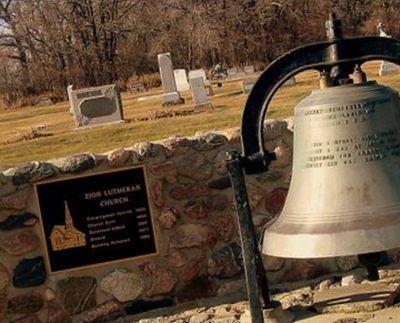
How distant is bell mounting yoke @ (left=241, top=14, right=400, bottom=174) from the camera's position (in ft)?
9.95

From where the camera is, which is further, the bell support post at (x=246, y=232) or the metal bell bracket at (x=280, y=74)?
the bell support post at (x=246, y=232)

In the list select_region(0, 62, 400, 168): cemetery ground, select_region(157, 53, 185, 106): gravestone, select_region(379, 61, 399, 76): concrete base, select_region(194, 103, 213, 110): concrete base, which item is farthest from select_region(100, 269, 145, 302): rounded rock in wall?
select_region(379, 61, 399, 76): concrete base

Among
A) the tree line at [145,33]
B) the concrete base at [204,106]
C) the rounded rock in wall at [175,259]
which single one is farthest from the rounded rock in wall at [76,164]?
the tree line at [145,33]

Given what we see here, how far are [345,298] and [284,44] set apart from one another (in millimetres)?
34573

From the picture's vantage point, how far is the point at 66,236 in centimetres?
613

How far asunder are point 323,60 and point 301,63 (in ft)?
0.28

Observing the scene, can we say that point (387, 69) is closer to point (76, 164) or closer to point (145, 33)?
point (76, 164)

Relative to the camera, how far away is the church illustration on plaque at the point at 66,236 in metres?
6.11

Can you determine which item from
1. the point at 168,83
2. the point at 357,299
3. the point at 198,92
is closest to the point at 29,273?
the point at 357,299

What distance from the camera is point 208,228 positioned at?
634 cm

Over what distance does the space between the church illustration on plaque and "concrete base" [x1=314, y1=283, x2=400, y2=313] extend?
220cm

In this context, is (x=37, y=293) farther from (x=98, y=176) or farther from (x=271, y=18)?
(x=271, y=18)

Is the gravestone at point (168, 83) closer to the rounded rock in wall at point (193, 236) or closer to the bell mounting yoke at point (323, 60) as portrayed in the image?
the rounded rock in wall at point (193, 236)

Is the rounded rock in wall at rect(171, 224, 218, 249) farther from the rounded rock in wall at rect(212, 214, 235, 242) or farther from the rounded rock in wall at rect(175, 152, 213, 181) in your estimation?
the rounded rock in wall at rect(175, 152, 213, 181)
